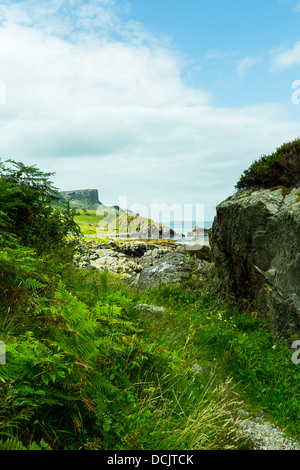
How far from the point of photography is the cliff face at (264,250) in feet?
23.4

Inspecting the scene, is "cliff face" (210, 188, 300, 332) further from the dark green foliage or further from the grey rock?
the grey rock

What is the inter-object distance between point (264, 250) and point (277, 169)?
2.39 m

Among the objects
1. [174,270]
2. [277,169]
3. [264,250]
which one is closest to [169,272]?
[174,270]

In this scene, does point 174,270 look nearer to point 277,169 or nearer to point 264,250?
point 264,250

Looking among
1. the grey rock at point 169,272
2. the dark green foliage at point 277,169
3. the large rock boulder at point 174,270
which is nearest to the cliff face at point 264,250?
the dark green foliage at point 277,169

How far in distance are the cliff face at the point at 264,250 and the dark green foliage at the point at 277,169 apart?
370 mm

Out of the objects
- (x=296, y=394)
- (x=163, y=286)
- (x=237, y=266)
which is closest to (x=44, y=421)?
(x=296, y=394)

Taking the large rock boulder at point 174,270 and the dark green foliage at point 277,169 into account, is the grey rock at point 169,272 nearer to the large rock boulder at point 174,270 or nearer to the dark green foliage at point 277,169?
the large rock boulder at point 174,270

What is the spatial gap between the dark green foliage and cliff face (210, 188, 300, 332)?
1.21ft

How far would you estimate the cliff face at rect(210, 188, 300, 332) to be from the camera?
7137 mm

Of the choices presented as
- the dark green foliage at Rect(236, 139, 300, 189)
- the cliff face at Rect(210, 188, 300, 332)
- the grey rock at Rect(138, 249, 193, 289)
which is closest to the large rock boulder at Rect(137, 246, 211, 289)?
the grey rock at Rect(138, 249, 193, 289)
